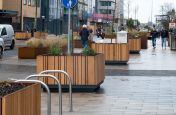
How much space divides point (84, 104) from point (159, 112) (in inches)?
75.5


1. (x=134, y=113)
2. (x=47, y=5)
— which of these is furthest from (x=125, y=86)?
(x=47, y=5)

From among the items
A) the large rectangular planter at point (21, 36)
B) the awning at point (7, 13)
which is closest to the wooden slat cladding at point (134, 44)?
the large rectangular planter at point (21, 36)

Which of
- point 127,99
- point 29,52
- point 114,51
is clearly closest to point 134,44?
point 29,52

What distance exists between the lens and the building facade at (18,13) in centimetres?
7199

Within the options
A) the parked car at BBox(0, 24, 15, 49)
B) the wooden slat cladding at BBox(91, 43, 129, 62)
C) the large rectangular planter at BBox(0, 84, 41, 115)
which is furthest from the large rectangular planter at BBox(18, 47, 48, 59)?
the large rectangular planter at BBox(0, 84, 41, 115)

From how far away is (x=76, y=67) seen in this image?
14.3m

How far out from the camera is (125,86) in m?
16.2

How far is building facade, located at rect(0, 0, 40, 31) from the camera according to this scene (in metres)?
72.0

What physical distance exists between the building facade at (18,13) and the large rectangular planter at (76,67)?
181 ft

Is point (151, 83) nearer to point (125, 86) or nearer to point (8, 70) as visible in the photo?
point (125, 86)

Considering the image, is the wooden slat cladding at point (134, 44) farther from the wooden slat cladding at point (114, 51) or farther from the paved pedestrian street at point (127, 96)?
the paved pedestrian street at point (127, 96)

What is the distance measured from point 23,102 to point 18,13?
71069mm

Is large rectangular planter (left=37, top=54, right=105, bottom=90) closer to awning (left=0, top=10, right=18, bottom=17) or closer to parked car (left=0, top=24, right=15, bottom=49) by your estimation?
parked car (left=0, top=24, right=15, bottom=49)

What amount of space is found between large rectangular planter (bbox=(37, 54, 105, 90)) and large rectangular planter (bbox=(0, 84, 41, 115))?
21.6 feet
